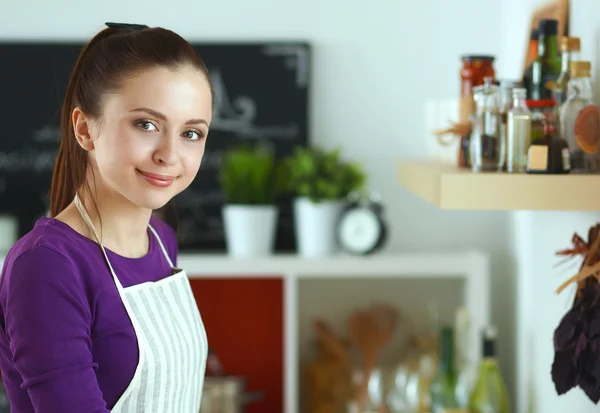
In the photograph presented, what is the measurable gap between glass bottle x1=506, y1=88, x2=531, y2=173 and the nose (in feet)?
1.96

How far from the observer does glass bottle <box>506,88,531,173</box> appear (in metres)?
1.46

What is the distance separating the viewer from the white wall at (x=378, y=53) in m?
2.72

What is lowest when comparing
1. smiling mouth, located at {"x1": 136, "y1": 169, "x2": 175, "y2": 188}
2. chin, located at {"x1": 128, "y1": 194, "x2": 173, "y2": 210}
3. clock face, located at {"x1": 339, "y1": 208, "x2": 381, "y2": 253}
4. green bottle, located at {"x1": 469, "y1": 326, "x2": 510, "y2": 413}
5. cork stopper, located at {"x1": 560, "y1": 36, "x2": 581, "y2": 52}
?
green bottle, located at {"x1": 469, "y1": 326, "x2": 510, "y2": 413}

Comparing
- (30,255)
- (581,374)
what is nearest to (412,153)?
(581,374)

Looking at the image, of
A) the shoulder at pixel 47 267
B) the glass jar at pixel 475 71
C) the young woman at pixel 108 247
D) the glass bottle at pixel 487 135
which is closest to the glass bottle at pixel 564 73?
the glass bottle at pixel 487 135

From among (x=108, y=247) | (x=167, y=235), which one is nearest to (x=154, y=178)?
(x=108, y=247)

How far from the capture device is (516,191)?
1.40 meters

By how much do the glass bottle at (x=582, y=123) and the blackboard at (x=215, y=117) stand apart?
4.37ft

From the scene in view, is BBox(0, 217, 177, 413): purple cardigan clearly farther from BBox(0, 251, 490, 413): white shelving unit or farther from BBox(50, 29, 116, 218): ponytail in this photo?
BBox(0, 251, 490, 413): white shelving unit

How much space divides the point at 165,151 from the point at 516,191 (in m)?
0.58

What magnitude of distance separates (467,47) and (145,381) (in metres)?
1.86

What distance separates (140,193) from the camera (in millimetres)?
1189

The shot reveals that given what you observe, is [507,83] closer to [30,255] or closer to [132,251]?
[132,251]

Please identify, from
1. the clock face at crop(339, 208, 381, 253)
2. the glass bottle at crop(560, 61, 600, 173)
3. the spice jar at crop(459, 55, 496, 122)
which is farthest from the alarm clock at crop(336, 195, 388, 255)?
the glass bottle at crop(560, 61, 600, 173)
